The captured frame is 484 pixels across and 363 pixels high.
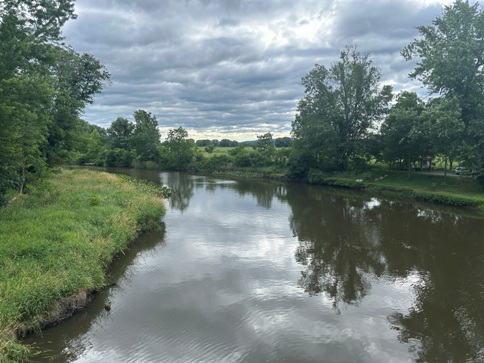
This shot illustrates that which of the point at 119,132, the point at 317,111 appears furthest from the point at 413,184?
the point at 119,132

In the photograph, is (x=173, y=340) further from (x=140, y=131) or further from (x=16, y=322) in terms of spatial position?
(x=140, y=131)

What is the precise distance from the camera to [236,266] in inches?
586

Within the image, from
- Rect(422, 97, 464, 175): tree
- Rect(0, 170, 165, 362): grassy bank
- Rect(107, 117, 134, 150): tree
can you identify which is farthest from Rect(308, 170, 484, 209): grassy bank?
Rect(107, 117, 134, 150): tree

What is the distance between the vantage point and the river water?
8.80 meters

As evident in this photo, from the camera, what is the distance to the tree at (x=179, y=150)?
7300cm

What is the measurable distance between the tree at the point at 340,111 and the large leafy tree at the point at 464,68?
14677 mm

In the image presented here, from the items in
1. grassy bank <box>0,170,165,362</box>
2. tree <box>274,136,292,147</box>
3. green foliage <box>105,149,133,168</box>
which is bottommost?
grassy bank <box>0,170,165,362</box>

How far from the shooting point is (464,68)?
1153 inches

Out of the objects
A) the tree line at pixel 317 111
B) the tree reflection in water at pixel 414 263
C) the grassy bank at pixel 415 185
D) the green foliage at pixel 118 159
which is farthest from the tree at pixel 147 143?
the tree reflection in water at pixel 414 263

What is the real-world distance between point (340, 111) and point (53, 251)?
142ft

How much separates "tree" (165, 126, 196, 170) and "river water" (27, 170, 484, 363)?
51.4m

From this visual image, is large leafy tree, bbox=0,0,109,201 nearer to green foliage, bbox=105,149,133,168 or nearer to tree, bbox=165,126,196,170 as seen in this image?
tree, bbox=165,126,196,170

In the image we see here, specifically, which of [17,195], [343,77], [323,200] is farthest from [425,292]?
[343,77]

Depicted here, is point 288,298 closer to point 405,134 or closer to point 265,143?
point 405,134
